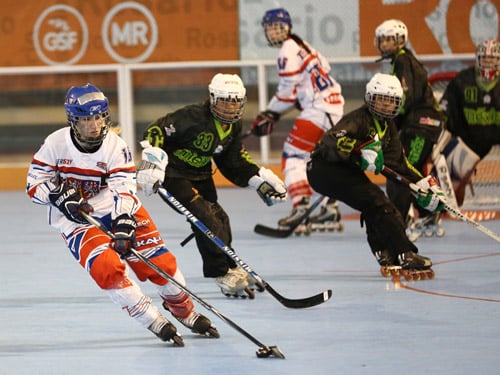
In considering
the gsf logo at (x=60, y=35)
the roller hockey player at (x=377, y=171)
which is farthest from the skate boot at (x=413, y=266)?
the gsf logo at (x=60, y=35)

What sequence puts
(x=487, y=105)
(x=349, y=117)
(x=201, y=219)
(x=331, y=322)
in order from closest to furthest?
(x=331, y=322), (x=201, y=219), (x=349, y=117), (x=487, y=105)

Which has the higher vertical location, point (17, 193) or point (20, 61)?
point (20, 61)

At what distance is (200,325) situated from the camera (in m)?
4.81

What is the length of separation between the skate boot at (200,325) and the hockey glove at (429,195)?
1707 mm

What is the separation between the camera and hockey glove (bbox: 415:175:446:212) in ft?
20.1

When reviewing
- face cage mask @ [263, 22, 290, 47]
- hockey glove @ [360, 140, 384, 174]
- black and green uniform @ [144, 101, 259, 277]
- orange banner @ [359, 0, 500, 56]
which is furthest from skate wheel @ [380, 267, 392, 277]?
orange banner @ [359, 0, 500, 56]

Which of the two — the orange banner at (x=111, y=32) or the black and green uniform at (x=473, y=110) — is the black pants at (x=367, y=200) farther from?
the orange banner at (x=111, y=32)

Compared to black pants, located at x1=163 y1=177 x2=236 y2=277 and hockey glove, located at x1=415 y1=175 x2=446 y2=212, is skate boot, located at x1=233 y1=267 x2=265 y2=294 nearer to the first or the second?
black pants, located at x1=163 y1=177 x2=236 y2=277

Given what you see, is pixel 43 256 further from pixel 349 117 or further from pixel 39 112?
pixel 39 112

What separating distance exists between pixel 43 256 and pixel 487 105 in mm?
3013

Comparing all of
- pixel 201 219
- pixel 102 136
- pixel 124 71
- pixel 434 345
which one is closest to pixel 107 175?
pixel 102 136

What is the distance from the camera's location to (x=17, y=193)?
10641 millimetres

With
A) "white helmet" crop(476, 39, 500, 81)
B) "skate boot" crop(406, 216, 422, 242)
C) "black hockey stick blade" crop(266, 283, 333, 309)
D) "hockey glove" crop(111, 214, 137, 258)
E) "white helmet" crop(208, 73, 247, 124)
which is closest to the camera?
"hockey glove" crop(111, 214, 137, 258)

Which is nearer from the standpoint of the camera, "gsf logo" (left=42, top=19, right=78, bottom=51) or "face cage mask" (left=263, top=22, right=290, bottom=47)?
"face cage mask" (left=263, top=22, right=290, bottom=47)
